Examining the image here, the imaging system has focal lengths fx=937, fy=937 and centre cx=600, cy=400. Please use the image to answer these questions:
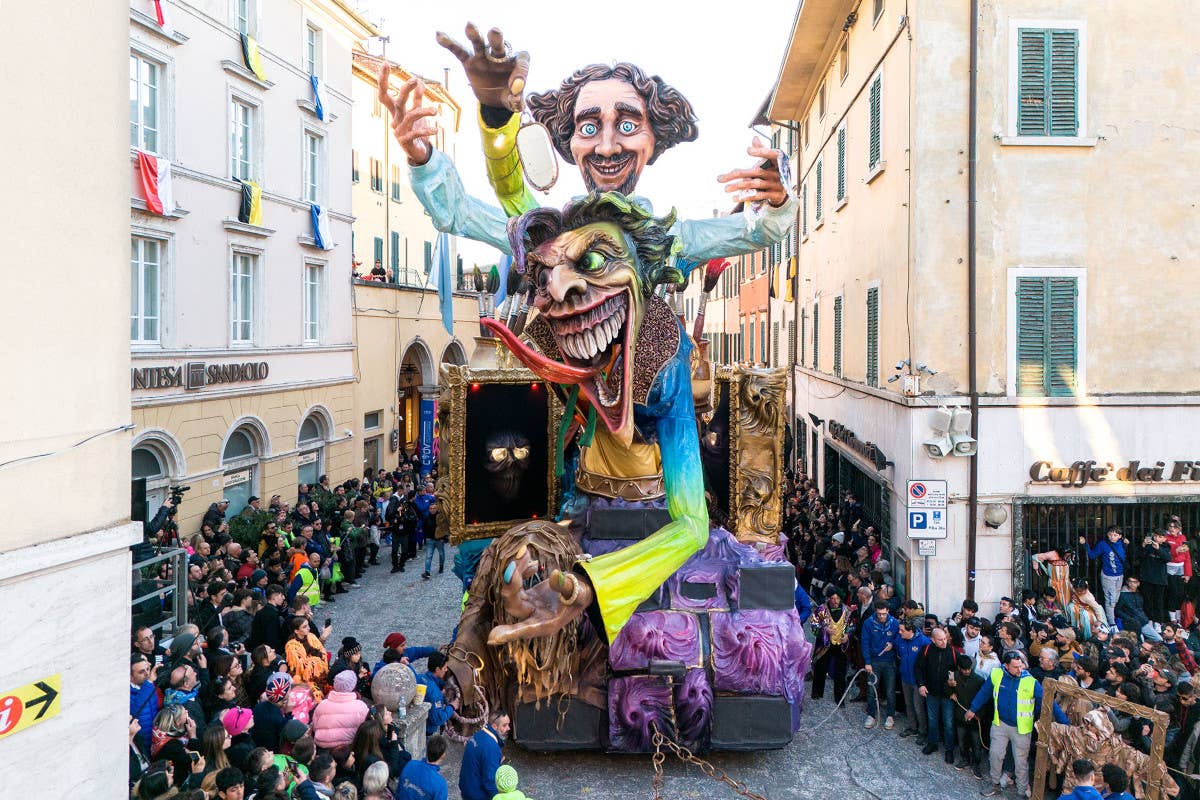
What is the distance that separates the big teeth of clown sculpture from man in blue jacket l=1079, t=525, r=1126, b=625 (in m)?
5.51

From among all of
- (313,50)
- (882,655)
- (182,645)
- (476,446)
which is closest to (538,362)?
(476,446)

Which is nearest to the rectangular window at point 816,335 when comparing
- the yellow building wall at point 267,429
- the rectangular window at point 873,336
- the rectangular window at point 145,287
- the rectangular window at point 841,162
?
the rectangular window at point 841,162

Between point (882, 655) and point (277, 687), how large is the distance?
612cm

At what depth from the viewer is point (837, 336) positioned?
1864cm

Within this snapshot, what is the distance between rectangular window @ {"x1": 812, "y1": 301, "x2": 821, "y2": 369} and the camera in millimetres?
21219

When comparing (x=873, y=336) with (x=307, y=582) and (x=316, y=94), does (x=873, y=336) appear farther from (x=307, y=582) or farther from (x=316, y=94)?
(x=316, y=94)

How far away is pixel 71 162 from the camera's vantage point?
4.48 metres

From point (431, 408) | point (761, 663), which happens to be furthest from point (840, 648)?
point (431, 408)

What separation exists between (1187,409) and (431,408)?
57.0 feet

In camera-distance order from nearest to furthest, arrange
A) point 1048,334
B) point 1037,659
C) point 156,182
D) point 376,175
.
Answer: point 1037,659
point 1048,334
point 156,182
point 376,175

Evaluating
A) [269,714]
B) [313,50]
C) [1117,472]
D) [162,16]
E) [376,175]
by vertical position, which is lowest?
[269,714]

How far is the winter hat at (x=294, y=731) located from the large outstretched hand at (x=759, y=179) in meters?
5.18

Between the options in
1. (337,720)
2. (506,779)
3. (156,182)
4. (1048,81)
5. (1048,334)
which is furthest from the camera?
(156,182)

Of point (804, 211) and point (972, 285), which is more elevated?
point (804, 211)
